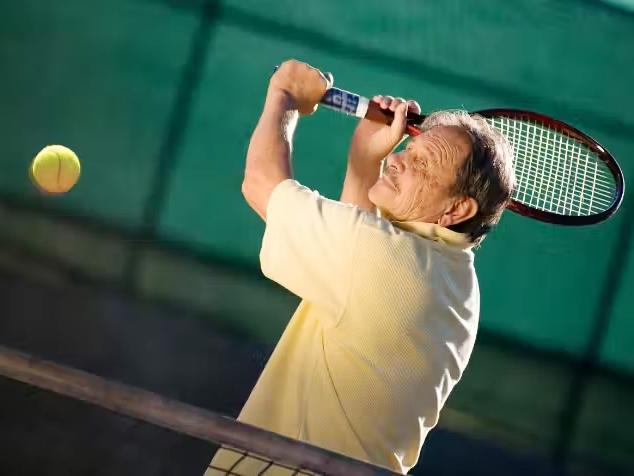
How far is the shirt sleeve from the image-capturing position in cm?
183

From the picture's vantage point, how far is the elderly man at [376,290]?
72.3 inches

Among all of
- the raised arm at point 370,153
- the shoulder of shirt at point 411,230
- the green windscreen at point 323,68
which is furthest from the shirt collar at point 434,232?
the green windscreen at point 323,68

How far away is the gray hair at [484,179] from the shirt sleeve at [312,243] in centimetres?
24

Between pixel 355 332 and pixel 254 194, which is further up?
pixel 254 194

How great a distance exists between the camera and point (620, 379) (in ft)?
14.9

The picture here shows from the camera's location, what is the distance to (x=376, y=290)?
1824 millimetres

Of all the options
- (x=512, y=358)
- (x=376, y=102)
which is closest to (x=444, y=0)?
(x=512, y=358)

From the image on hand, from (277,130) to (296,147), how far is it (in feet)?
8.03

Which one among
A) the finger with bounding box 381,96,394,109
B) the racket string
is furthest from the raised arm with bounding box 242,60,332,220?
the racket string

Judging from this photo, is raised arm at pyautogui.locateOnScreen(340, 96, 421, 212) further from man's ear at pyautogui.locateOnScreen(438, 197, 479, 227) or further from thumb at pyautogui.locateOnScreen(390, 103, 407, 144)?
man's ear at pyautogui.locateOnScreen(438, 197, 479, 227)

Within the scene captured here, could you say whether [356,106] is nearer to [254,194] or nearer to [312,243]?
[254,194]

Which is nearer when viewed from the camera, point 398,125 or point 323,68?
point 398,125

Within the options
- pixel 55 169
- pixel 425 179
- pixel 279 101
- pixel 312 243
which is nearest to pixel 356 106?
pixel 279 101

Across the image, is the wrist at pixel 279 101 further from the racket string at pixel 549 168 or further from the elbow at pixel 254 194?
the racket string at pixel 549 168
